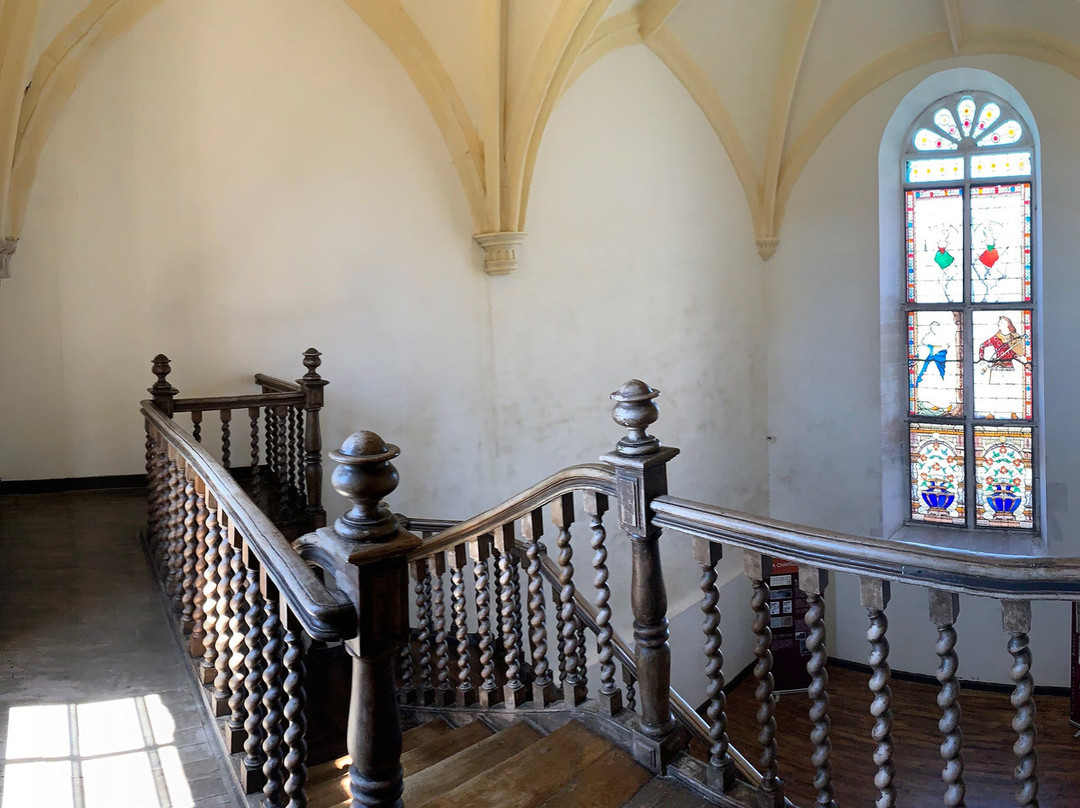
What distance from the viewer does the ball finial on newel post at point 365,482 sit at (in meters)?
1.86

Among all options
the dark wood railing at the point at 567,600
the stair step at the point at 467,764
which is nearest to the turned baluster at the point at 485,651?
the dark wood railing at the point at 567,600

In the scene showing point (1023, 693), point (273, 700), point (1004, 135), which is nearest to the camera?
point (1023, 693)

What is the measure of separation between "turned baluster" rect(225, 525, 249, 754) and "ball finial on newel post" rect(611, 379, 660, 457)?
1.16m

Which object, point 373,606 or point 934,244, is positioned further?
point 934,244

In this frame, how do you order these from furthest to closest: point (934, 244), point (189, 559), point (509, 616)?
point (934, 244) < point (189, 559) < point (509, 616)

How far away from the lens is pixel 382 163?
6664 mm

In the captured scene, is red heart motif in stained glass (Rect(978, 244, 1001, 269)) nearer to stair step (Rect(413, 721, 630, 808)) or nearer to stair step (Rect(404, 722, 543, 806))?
stair step (Rect(404, 722, 543, 806))

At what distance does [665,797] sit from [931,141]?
8600 mm

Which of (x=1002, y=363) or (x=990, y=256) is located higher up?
(x=990, y=256)

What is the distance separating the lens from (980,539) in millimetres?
9031

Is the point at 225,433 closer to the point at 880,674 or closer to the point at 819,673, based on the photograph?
the point at 819,673

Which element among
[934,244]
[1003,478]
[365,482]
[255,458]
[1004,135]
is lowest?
[1003,478]

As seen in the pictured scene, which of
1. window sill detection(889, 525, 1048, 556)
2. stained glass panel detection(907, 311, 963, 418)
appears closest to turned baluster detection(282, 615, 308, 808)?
window sill detection(889, 525, 1048, 556)

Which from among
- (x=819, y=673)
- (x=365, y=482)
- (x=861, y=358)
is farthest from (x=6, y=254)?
(x=861, y=358)
